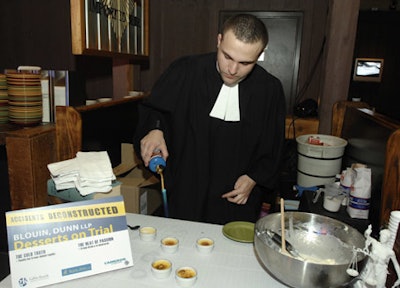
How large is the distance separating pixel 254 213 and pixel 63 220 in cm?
143

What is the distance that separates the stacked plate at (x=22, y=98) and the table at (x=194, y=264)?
0.92 meters

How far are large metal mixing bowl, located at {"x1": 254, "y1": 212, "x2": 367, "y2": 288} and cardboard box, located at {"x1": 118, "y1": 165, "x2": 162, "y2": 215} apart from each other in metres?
1.56

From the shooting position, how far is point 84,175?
143 centimetres

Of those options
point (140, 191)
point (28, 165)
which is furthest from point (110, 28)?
point (140, 191)

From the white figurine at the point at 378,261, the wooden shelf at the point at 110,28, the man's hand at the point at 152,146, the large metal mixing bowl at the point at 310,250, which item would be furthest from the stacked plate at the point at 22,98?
the white figurine at the point at 378,261

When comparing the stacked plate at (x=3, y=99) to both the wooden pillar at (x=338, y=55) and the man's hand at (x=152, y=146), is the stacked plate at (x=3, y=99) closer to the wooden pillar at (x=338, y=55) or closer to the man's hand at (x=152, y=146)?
the man's hand at (x=152, y=146)

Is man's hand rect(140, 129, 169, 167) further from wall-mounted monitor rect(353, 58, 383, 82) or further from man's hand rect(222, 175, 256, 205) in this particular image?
wall-mounted monitor rect(353, 58, 383, 82)

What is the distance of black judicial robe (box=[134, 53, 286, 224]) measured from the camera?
213 cm

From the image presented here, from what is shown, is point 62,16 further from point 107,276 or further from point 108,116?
point 107,276

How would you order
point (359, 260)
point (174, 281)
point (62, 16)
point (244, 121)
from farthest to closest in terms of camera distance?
point (62, 16), point (244, 121), point (174, 281), point (359, 260)

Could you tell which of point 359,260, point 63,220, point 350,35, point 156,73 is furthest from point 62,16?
point 359,260

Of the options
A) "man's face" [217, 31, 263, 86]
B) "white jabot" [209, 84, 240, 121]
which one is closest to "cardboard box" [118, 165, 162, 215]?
"white jabot" [209, 84, 240, 121]

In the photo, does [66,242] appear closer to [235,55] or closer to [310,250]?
[310,250]

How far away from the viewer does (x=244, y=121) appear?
2125 millimetres
